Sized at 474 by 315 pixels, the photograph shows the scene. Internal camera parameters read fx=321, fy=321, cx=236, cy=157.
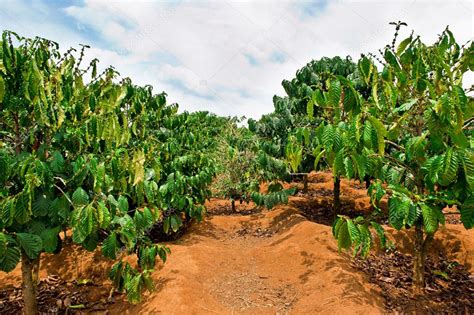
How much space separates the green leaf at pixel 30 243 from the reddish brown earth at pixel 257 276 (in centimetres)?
162

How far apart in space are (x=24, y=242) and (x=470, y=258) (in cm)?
557

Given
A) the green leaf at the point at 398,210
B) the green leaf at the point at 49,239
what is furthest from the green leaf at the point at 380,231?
the green leaf at the point at 49,239

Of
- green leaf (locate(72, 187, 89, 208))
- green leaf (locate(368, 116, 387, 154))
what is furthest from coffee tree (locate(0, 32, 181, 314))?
green leaf (locate(368, 116, 387, 154))

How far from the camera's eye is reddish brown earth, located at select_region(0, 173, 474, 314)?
3.81m

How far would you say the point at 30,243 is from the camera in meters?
2.58

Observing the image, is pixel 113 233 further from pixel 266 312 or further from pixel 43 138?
pixel 266 312

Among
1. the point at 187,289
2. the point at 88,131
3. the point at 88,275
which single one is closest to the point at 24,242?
the point at 88,131

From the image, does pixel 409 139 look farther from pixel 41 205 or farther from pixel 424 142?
pixel 41 205

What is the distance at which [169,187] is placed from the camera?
5777 millimetres

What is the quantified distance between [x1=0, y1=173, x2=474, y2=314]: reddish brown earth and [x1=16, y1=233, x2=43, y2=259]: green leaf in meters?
1.62

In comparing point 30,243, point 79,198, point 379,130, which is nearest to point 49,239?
point 30,243

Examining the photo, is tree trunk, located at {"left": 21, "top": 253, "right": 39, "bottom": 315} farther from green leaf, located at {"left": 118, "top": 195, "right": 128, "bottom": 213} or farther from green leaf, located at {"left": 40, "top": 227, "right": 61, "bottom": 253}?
green leaf, located at {"left": 118, "top": 195, "right": 128, "bottom": 213}

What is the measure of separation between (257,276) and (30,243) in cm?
322

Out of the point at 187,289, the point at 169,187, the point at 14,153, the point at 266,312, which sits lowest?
the point at 266,312
